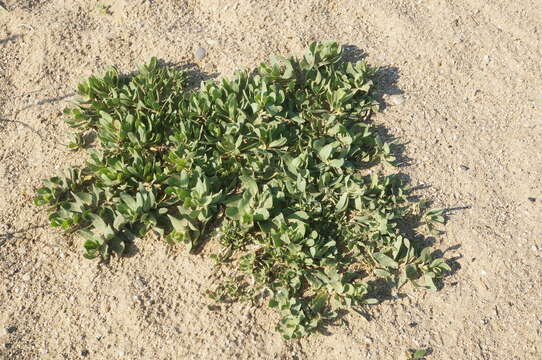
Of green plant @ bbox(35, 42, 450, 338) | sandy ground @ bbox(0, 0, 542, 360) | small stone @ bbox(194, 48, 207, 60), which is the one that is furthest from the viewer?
small stone @ bbox(194, 48, 207, 60)

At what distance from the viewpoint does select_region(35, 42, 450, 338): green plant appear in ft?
10.5

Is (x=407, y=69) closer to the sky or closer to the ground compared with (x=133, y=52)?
closer to the sky

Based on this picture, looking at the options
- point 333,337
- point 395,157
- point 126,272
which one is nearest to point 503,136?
point 395,157

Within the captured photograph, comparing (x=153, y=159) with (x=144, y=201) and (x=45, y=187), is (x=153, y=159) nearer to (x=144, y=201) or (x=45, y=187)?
(x=144, y=201)

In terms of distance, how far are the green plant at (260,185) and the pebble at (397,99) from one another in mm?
198

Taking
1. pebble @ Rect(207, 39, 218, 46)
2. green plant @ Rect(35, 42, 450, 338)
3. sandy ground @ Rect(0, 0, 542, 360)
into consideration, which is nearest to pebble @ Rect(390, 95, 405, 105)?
sandy ground @ Rect(0, 0, 542, 360)

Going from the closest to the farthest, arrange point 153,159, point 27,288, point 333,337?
point 333,337, point 27,288, point 153,159

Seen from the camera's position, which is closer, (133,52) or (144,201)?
(144,201)

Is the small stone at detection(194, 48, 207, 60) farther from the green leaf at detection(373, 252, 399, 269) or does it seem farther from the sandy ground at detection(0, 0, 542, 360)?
the green leaf at detection(373, 252, 399, 269)

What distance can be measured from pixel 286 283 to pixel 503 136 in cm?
222

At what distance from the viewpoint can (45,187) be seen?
11.3 feet

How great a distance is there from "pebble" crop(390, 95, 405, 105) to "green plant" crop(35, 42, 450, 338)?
0.20 m

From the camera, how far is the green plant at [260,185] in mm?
3199

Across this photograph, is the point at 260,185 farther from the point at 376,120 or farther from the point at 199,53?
the point at 199,53
